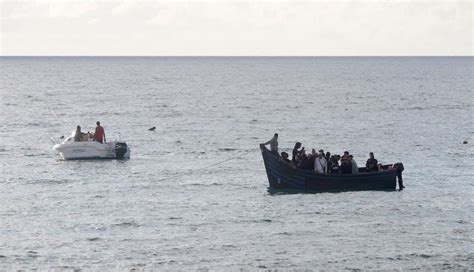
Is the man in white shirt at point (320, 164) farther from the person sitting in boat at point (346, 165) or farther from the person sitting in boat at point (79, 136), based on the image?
the person sitting in boat at point (79, 136)

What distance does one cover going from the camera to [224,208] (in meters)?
37.2

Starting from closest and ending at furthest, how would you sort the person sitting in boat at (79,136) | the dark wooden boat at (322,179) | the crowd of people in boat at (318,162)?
the dark wooden boat at (322,179) → the crowd of people in boat at (318,162) → the person sitting in boat at (79,136)

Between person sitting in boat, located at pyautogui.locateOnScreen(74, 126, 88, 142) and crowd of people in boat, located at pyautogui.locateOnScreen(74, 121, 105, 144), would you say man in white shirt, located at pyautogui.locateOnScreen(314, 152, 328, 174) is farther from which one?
person sitting in boat, located at pyautogui.locateOnScreen(74, 126, 88, 142)

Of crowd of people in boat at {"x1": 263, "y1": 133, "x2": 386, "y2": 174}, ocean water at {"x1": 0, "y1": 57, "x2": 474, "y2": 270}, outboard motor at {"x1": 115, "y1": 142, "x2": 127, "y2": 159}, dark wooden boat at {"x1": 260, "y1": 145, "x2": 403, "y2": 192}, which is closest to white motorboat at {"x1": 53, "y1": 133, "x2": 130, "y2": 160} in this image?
outboard motor at {"x1": 115, "y1": 142, "x2": 127, "y2": 159}

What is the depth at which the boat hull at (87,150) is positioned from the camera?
169 feet

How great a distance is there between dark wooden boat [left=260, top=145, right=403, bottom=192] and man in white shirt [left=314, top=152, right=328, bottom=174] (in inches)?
12.6

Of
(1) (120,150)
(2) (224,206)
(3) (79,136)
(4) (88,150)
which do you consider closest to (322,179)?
(2) (224,206)

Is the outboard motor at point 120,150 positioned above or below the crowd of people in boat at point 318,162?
below

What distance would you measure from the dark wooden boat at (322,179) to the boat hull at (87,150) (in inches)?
552

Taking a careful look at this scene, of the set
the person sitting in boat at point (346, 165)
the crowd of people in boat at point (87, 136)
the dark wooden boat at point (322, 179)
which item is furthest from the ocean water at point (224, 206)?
the crowd of people in boat at point (87, 136)

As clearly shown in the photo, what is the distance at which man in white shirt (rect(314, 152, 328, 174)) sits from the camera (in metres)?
39.7

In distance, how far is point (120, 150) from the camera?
51.8 m

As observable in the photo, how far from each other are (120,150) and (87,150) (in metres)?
1.78

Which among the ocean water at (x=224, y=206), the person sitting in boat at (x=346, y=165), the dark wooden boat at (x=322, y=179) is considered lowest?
the ocean water at (x=224, y=206)
